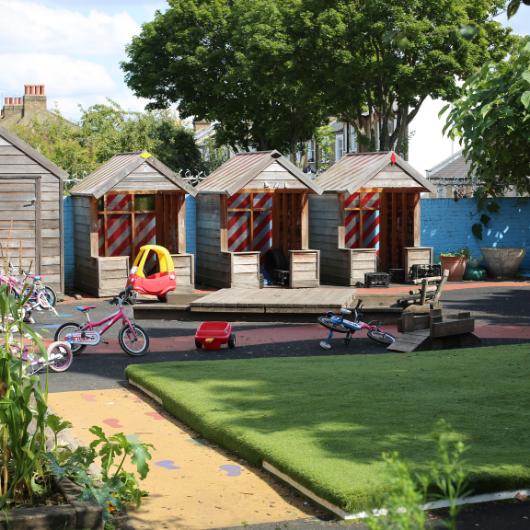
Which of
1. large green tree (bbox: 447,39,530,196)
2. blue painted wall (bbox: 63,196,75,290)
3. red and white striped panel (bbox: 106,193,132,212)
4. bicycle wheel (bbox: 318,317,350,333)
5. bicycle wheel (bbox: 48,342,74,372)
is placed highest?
large green tree (bbox: 447,39,530,196)

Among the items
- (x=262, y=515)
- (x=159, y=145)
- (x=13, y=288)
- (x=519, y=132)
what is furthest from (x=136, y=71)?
(x=262, y=515)

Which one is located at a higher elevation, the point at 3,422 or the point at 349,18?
the point at 349,18

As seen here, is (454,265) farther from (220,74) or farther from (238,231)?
(220,74)

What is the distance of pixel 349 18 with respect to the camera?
38.7m

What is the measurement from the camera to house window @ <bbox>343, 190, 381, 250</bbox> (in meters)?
28.8

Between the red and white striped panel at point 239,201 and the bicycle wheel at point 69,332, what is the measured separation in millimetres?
11705

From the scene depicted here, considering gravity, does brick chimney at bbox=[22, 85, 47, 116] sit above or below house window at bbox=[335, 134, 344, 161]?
above

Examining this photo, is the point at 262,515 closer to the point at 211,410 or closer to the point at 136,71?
the point at 211,410

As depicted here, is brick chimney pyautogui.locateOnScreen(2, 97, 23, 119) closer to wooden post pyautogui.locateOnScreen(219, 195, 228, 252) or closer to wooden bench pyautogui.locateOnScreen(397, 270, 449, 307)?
wooden post pyautogui.locateOnScreen(219, 195, 228, 252)

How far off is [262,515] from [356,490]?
707 mm

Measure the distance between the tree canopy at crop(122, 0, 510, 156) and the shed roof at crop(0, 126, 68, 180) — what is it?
1095cm

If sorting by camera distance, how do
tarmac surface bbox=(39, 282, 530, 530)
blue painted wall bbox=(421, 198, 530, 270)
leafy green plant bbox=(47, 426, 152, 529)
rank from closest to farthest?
leafy green plant bbox=(47, 426, 152, 529), tarmac surface bbox=(39, 282, 530, 530), blue painted wall bbox=(421, 198, 530, 270)

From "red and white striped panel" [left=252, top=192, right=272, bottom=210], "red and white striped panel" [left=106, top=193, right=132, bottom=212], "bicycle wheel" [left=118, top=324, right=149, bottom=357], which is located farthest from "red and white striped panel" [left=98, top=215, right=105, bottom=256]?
"bicycle wheel" [left=118, top=324, right=149, bottom=357]

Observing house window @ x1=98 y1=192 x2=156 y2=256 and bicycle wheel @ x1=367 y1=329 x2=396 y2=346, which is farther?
house window @ x1=98 y1=192 x2=156 y2=256
